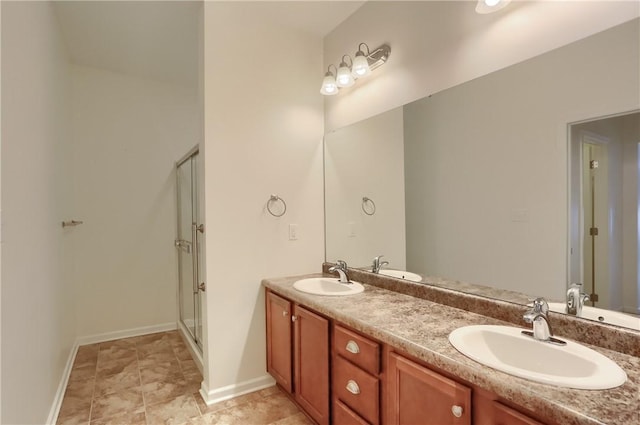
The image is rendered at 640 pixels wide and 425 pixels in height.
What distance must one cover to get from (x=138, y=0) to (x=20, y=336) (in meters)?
2.09

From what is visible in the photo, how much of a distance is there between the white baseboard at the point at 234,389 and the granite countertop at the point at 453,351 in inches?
30.8

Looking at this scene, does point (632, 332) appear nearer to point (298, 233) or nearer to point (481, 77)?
point (481, 77)

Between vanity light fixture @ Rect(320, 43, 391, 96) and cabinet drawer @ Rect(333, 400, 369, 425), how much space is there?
195cm

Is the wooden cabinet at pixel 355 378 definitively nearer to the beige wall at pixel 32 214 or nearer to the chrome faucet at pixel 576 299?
the chrome faucet at pixel 576 299

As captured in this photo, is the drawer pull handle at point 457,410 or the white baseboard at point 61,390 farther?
the white baseboard at point 61,390

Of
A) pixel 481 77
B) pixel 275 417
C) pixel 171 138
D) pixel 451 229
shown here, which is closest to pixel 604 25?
pixel 481 77

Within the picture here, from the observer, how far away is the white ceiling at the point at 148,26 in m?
2.24

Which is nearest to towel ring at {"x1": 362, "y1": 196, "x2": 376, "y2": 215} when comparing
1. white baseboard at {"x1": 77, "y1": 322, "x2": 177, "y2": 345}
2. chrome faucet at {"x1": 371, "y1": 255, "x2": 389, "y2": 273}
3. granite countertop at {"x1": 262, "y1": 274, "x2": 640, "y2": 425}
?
chrome faucet at {"x1": 371, "y1": 255, "x2": 389, "y2": 273}

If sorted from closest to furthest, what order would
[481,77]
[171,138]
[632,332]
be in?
[632,332] < [481,77] < [171,138]

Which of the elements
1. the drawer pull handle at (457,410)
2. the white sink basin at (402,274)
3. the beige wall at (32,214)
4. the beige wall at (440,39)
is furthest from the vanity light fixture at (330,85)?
the drawer pull handle at (457,410)

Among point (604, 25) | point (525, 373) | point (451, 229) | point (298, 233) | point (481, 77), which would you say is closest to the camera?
point (525, 373)

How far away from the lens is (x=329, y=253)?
8.41 feet

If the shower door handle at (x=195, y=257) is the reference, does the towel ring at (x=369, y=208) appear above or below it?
above

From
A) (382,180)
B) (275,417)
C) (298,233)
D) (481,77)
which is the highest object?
(481,77)
